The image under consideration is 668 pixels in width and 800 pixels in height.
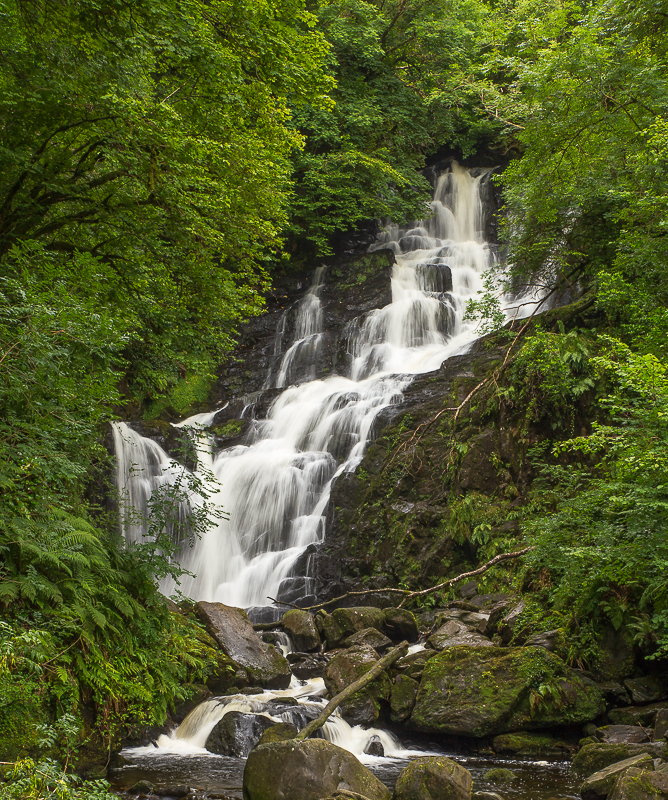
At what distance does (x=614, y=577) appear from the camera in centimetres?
684

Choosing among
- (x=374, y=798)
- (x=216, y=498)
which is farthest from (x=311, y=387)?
(x=374, y=798)

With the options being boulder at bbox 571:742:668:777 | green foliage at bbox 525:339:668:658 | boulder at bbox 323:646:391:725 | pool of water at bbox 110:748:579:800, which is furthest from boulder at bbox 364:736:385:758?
green foliage at bbox 525:339:668:658

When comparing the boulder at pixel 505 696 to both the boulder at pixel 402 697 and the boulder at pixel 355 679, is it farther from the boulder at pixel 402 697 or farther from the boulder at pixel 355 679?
the boulder at pixel 355 679

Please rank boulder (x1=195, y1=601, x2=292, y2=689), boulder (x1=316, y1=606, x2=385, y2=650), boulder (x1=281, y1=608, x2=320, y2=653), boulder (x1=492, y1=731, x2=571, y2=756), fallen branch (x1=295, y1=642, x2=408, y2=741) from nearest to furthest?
fallen branch (x1=295, y1=642, x2=408, y2=741) < boulder (x1=492, y1=731, x2=571, y2=756) < boulder (x1=195, y1=601, x2=292, y2=689) < boulder (x1=316, y1=606, x2=385, y2=650) < boulder (x1=281, y1=608, x2=320, y2=653)

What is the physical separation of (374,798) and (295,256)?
2516 centimetres

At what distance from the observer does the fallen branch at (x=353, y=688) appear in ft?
23.5

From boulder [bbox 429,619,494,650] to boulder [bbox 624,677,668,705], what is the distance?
2003mm

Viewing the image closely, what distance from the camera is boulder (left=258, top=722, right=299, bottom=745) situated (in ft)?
23.7

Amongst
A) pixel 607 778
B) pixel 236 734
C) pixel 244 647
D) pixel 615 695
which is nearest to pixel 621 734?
pixel 615 695

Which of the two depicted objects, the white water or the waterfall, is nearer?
the white water

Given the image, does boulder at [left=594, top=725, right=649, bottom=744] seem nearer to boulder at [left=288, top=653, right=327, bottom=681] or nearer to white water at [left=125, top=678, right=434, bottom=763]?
white water at [left=125, top=678, right=434, bottom=763]

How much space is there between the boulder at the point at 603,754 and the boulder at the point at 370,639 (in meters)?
3.62

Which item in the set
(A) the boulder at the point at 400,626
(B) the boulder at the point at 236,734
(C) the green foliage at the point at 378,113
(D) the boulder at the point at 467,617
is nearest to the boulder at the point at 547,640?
(D) the boulder at the point at 467,617

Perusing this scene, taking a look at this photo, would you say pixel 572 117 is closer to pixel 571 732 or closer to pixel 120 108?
pixel 120 108
